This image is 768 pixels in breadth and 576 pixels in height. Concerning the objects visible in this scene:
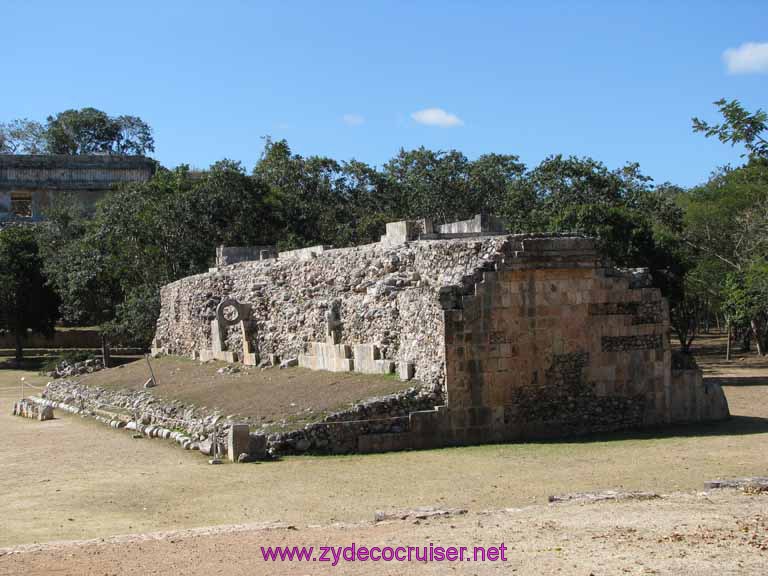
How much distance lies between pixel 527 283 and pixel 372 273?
4755 millimetres

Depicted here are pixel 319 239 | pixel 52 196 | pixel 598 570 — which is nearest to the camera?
pixel 598 570

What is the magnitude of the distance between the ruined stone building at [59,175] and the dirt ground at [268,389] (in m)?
49.9

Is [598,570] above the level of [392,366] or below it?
below

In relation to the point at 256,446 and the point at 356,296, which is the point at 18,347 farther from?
the point at 256,446

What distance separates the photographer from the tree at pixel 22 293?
47938 mm

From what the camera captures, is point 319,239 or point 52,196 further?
point 52,196

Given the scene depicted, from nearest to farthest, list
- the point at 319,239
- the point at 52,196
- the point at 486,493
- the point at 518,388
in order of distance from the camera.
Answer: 1. the point at 486,493
2. the point at 518,388
3. the point at 319,239
4. the point at 52,196

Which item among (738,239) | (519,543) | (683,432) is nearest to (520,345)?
(683,432)

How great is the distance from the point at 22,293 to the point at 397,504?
40536 millimetres

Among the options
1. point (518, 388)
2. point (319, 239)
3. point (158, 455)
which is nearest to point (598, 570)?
point (518, 388)

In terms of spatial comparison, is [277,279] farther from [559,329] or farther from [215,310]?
[559,329]

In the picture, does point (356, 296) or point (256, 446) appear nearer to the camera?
point (256, 446)

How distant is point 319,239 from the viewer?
161 feet

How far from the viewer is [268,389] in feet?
68.5
